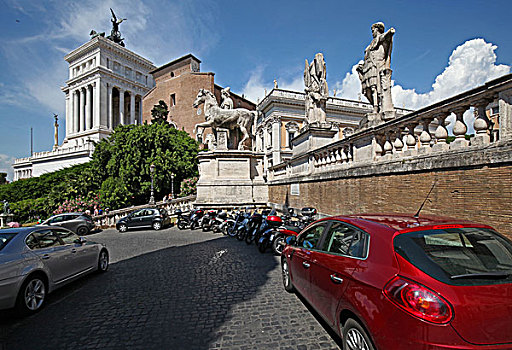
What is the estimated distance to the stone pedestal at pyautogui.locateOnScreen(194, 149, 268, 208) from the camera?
14.2 m

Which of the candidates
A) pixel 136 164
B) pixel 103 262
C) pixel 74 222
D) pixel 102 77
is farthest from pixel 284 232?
pixel 102 77

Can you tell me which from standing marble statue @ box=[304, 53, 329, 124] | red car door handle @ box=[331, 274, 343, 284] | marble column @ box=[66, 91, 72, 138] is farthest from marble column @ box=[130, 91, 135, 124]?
red car door handle @ box=[331, 274, 343, 284]

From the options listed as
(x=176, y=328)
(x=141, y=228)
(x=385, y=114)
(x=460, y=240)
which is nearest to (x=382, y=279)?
(x=460, y=240)

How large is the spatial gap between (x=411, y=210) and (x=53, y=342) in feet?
20.4

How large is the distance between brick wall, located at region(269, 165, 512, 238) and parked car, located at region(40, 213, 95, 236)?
13189 mm

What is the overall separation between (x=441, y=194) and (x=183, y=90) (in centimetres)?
4219

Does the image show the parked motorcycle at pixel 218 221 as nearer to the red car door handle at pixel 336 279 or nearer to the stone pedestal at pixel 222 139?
the stone pedestal at pixel 222 139

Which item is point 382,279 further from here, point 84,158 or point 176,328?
point 84,158

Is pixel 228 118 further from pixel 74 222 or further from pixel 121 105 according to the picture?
pixel 121 105

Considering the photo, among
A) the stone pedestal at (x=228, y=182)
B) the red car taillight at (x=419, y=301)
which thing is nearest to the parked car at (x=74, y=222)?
the stone pedestal at (x=228, y=182)

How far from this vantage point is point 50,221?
1352 centimetres

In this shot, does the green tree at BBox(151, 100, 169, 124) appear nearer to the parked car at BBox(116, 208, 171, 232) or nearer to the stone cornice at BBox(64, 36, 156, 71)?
the parked car at BBox(116, 208, 171, 232)

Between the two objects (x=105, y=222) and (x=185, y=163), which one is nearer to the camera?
(x=105, y=222)

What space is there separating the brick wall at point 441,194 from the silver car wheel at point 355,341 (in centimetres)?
289
